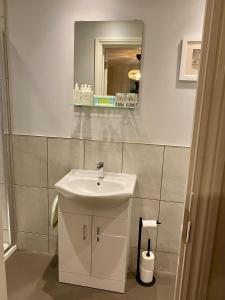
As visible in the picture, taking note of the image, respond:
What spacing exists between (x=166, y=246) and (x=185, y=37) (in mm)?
1694

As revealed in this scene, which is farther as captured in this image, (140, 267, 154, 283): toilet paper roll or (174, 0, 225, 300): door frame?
(140, 267, 154, 283): toilet paper roll

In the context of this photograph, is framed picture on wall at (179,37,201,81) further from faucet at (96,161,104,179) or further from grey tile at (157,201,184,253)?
grey tile at (157,201,184,253)

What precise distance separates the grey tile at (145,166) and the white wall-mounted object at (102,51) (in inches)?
20.2

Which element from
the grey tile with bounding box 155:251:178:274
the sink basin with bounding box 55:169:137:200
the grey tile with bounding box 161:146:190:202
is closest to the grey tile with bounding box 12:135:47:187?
the sink basin with bounding box 55:169:137:200

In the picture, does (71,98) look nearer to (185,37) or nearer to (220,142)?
(185,37)

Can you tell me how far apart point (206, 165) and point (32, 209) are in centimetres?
198

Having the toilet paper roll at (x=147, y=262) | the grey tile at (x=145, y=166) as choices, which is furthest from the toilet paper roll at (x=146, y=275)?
the grey tile at (x=145, y=166)

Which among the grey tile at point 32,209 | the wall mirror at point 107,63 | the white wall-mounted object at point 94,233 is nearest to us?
the white wall-mounted object at point 94,233

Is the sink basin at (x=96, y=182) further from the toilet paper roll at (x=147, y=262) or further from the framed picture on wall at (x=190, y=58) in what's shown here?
the framed picture on wall at (x=190, y=58)

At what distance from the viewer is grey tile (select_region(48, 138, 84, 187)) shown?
2.13m

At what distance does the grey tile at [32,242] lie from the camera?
2383mm

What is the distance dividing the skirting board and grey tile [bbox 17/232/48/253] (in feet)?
1.43

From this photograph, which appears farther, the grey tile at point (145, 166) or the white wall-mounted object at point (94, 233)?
the grey tile at point (145, 166)

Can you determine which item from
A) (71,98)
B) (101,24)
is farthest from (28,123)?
(101,24)
